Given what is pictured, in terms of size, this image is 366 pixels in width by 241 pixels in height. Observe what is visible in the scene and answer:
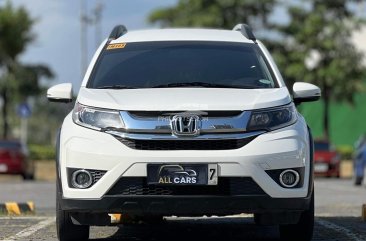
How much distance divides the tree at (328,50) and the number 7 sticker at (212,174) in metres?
31.6

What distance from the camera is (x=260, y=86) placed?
7.43 m

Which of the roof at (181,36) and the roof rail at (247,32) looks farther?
the roof rail at (247,32)

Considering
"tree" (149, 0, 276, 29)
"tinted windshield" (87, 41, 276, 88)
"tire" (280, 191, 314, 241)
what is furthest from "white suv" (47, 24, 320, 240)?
"tree" (149, 0, 276, 29)

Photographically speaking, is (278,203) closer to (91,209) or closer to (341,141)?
(91,209)

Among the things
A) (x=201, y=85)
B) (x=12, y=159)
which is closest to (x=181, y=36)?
(x=201, y=85)

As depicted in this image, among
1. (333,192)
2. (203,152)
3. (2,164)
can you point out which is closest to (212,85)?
(203,152)

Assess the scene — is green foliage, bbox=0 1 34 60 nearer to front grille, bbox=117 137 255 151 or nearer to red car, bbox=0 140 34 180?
red car, bbox=0 140 34 180

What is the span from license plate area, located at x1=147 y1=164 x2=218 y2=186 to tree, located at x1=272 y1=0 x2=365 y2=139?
104 ft

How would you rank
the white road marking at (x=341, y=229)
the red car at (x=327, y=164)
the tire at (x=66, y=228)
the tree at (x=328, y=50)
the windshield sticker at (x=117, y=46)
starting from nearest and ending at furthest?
the tire at (x=66, y=228) → the white road marking at (x=341, y=229) → the windshield sticker at (x=117, y=46) → the red car at (x=327, y=164) → the tree at (x=328, y=50)

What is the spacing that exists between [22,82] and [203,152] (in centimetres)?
3550

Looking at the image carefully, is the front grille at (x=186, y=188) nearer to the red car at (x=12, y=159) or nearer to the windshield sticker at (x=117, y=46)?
the windshield sticker at (x=117, y=46)

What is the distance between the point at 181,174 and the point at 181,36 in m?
2.06

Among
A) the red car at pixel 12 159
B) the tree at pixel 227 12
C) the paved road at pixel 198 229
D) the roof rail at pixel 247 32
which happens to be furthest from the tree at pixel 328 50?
the roof rail at pixel 247 32

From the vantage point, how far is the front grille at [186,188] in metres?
6.50
